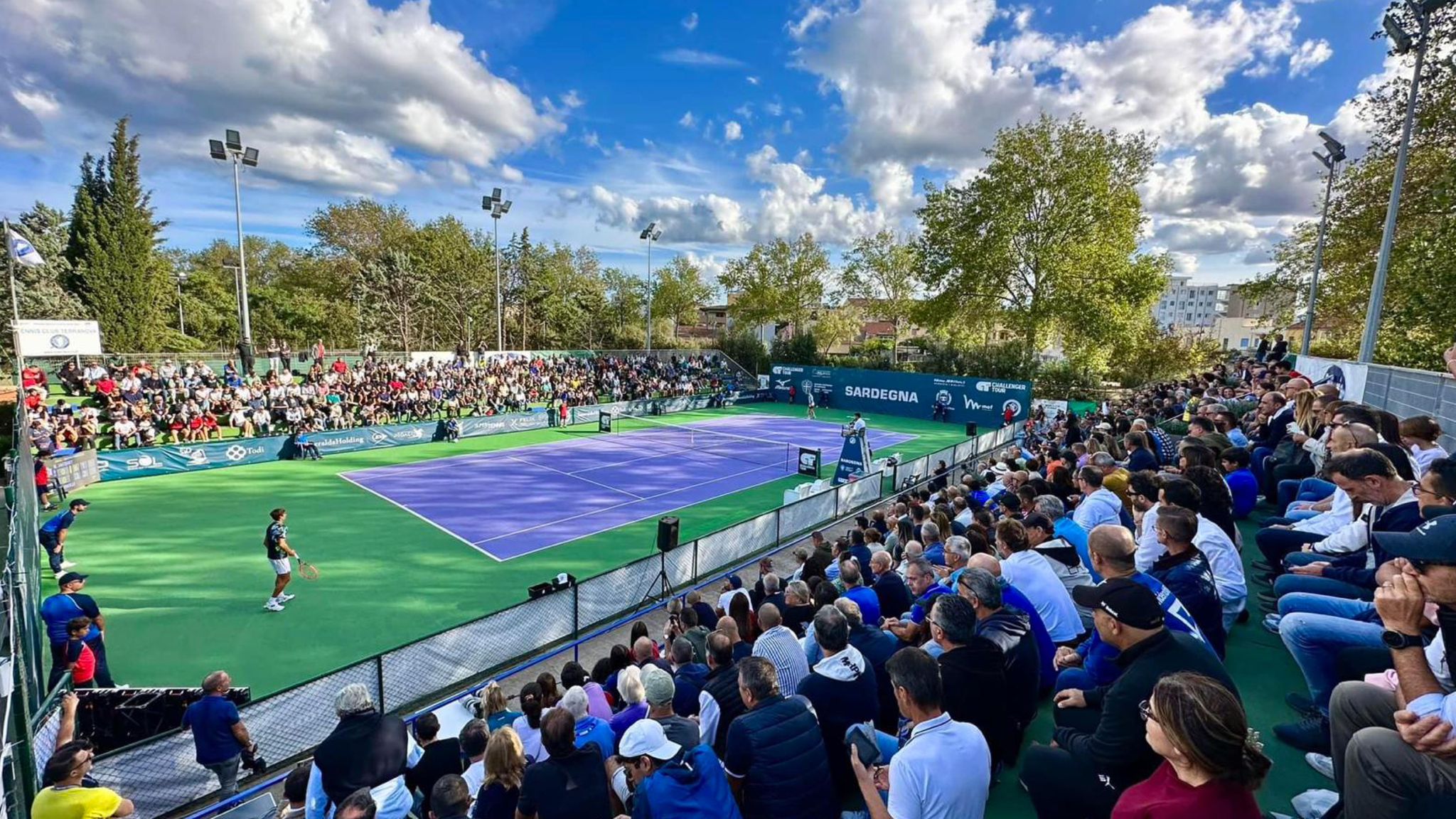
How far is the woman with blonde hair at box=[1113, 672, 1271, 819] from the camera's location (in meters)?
1.98

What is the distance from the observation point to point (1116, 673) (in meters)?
3.65

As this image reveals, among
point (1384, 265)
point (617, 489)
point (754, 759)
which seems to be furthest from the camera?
point (617, 489)

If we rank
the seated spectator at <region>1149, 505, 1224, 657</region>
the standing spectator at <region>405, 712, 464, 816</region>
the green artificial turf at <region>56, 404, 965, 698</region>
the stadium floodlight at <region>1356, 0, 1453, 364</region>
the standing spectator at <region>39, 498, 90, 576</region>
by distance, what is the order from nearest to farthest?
the seated spectator at <region>1149, 505, 1224, 657</region> < the standing spectator at <region>405, 712, 464, 816</region> < the green artificial turf at <region>56, 404, 965, 698</region> < the standing spectator at <region>39, 498, 90, 576</region> < the stadium floodlight at <region>1356, 0, 1453, 364</region>

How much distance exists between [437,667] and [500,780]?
4944mm

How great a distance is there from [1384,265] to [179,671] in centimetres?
2291

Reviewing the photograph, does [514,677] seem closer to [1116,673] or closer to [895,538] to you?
[895,538]

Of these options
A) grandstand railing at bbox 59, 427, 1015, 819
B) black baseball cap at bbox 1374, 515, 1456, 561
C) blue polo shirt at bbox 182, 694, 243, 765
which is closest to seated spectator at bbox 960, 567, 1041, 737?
black baseball cap at bbox 1374, 515, 1456, 561

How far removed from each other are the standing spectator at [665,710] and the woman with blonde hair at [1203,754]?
2532 mm

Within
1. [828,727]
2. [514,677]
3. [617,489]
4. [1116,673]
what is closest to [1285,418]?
[1116,673]

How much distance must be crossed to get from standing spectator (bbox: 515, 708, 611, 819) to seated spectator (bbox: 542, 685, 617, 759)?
731 mm

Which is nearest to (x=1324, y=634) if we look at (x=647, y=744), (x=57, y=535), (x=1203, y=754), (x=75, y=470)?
(x=1203, y=754)

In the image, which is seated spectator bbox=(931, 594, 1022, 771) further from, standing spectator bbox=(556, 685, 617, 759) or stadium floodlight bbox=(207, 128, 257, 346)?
stadium floodlight bbox=(207, 128, 257, 346)

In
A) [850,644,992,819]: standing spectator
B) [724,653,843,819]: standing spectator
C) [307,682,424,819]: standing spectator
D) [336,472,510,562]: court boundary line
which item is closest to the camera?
[850,644,992,819]: standing spectator

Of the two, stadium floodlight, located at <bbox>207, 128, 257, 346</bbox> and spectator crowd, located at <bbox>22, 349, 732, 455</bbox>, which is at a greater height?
stadium floodlight, located at <bbox>207, 128, 257, 346</bbox>
